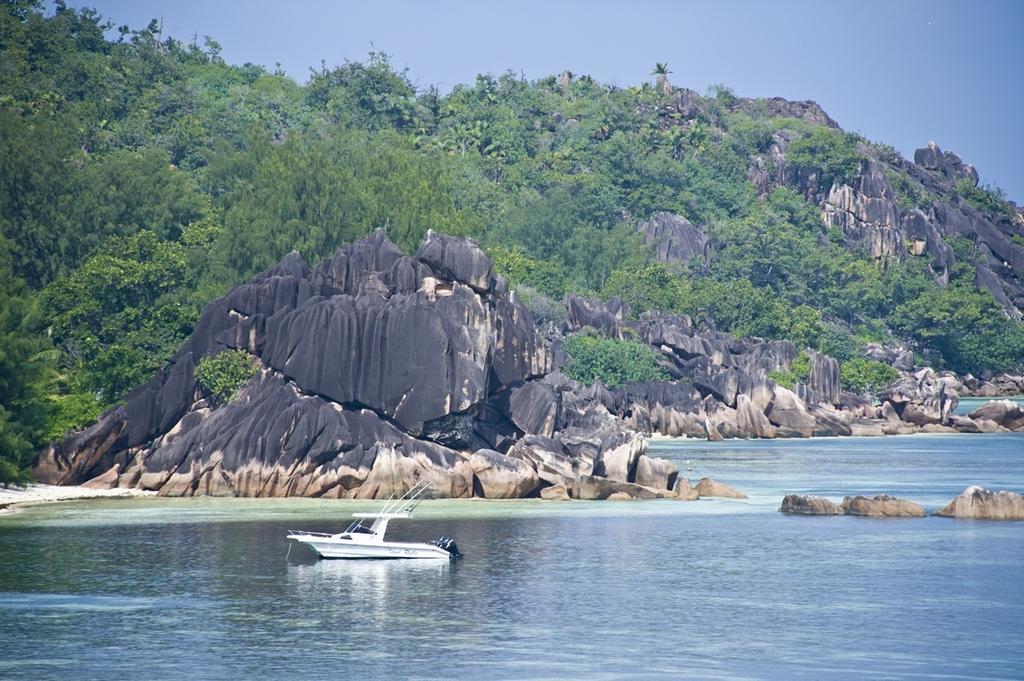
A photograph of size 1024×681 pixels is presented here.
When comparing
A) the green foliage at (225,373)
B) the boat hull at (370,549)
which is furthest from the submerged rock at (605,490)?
the boat hull at (370,549)

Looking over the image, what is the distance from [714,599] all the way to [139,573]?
820 inches

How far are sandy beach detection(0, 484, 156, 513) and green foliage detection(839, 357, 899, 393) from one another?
9799cm

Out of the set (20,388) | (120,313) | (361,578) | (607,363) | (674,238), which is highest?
(674,238)

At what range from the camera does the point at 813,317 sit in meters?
170

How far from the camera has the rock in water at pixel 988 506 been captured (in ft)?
232

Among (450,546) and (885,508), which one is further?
(885,508)

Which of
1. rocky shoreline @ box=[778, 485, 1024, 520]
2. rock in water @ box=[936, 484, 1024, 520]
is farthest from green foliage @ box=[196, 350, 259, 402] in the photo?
rock in water @ box=[936, 484, 1024, 520]

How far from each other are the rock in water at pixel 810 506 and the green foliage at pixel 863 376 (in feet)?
283

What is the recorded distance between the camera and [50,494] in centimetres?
7531

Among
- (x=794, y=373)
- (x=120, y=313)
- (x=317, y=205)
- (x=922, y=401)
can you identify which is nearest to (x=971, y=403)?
(x=922, y=401)

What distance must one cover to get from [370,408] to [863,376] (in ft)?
304

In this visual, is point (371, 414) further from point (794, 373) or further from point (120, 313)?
point (794, 373)

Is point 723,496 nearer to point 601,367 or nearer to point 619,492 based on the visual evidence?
point 619,492

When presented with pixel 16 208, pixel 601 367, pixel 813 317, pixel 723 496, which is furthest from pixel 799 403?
pixel 16 208
